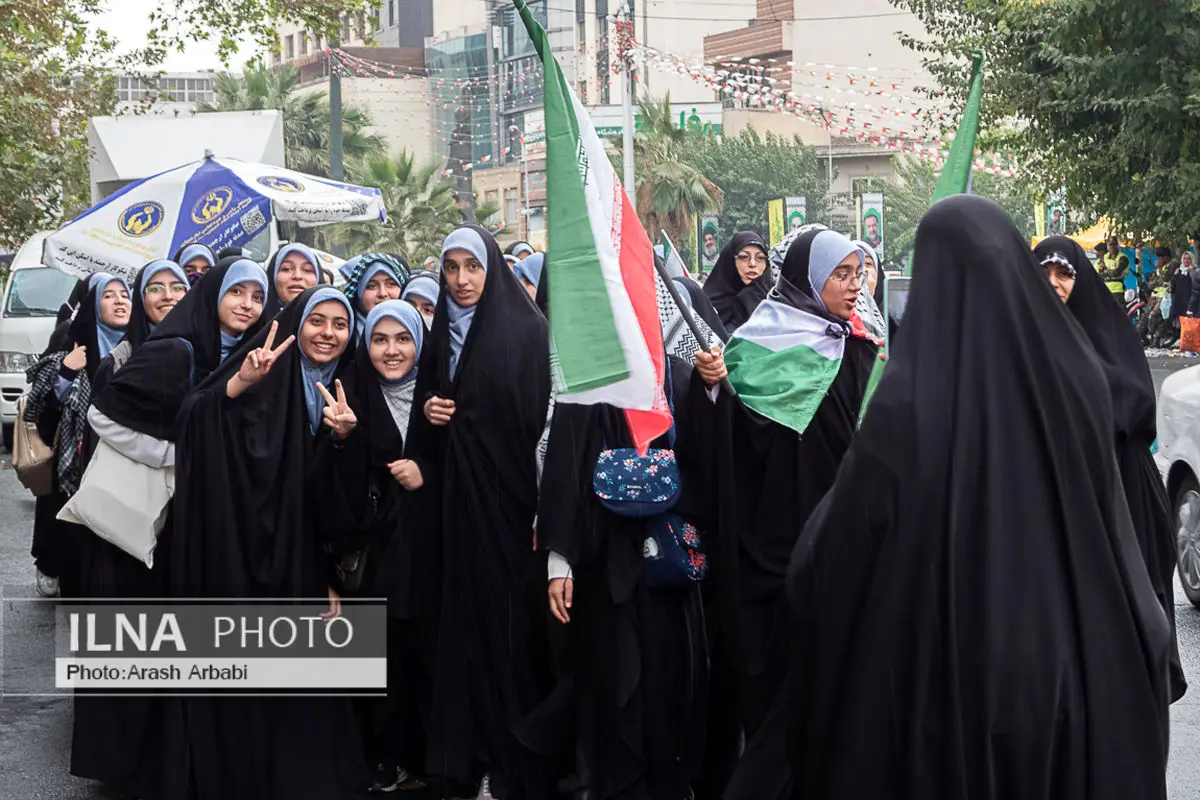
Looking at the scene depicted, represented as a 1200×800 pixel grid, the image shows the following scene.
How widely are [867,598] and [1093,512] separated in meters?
0.43

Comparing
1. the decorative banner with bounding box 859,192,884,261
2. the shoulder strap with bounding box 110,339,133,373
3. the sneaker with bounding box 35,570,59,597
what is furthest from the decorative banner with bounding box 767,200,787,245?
the shoulder strap with bounding box 110,339,133,373

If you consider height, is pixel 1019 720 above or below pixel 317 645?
above

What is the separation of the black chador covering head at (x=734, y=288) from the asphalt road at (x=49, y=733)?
2422 millimetres

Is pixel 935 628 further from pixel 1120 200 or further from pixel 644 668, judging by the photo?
pixel 1120 200

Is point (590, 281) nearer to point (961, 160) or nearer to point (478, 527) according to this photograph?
point (961, 160)

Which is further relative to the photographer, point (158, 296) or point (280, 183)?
point (280, 183)

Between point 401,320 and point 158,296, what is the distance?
4.21 feet

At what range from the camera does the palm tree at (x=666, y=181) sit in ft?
169

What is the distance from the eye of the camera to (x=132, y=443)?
5.45 m

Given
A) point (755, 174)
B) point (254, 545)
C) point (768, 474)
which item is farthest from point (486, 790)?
point (755, 174)

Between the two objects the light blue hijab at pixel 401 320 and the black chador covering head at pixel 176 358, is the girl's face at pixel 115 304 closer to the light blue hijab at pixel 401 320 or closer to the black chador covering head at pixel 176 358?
the black chador covering head at pixel 176 358

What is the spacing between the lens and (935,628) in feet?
10.1

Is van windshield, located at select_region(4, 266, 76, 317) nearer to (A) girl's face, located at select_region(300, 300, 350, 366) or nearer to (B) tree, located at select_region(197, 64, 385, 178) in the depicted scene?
(A) girl's face, located at select_region(300, 300, 350, 366)

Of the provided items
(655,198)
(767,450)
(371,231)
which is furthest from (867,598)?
(655,198)
